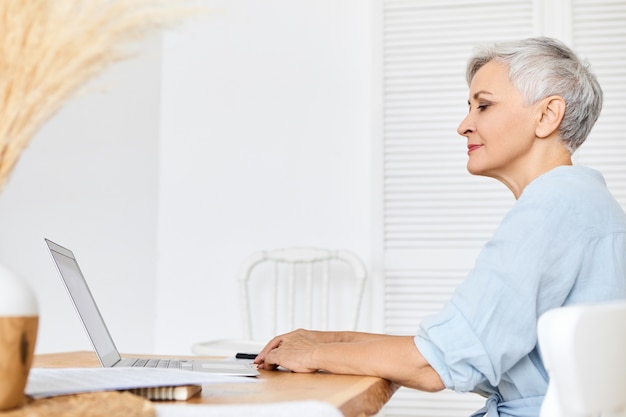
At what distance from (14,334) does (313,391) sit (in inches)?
17.7

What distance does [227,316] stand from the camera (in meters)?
3.24

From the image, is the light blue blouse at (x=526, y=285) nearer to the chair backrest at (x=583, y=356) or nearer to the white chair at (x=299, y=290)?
the chair backrest at (x=583, y=356)

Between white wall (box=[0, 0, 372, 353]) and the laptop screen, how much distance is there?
1569 mm

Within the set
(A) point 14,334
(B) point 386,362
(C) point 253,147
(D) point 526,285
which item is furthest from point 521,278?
(C) point 253,147

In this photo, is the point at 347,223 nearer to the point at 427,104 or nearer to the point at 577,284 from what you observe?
the point at 427,104

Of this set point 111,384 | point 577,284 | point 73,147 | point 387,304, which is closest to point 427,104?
point 387,304

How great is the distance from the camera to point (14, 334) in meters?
0.72

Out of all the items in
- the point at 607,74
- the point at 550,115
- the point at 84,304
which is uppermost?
the point at 607,74

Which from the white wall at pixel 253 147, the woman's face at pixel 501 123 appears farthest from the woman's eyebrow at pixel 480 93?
the white wall at pixel 253 147

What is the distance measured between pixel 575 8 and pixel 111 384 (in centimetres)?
259

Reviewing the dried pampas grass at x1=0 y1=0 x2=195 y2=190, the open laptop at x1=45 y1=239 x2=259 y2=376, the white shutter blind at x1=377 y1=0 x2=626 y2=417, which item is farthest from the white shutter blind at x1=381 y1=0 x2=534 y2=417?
the dried pampas grass at x1=0 y1=0 x2=195 y2=190

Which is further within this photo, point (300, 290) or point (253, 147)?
point (253, 147)

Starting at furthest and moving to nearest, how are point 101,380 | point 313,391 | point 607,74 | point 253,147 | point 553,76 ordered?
point 253,147
point 607,74
point 553,76
point 313,391
point 101,380

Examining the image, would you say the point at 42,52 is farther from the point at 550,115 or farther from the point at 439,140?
the point at 439,140
